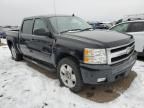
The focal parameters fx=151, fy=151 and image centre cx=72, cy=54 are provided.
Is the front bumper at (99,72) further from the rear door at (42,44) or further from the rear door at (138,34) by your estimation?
the rear door at (138,34)

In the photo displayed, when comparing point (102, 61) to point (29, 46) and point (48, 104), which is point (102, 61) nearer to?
point (48, 104)

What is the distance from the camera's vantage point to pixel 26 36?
4.99 meters

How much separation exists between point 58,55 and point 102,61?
1.14 metres

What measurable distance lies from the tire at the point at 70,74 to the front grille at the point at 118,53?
0.71 meters

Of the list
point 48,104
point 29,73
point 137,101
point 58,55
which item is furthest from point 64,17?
point 137,101

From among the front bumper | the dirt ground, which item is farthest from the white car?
the front bumper

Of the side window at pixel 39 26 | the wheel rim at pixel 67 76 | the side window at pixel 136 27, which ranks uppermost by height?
the side window at pixel 39 26

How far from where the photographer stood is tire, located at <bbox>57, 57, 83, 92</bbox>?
125 inches

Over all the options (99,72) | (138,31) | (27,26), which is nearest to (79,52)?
(99,72)

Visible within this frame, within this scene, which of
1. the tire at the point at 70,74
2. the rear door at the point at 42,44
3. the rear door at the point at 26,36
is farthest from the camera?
the rear door at the point at 26,36

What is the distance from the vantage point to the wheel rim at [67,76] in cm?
335

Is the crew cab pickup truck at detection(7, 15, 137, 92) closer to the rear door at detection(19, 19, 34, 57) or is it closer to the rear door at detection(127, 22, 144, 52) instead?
the rear door at detection(19, 19, 34, 57)

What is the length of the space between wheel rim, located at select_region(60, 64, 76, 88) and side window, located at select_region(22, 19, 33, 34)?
2.01 m

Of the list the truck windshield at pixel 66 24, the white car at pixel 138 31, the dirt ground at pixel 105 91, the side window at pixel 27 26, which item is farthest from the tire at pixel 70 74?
the white car at pixel 138 31
